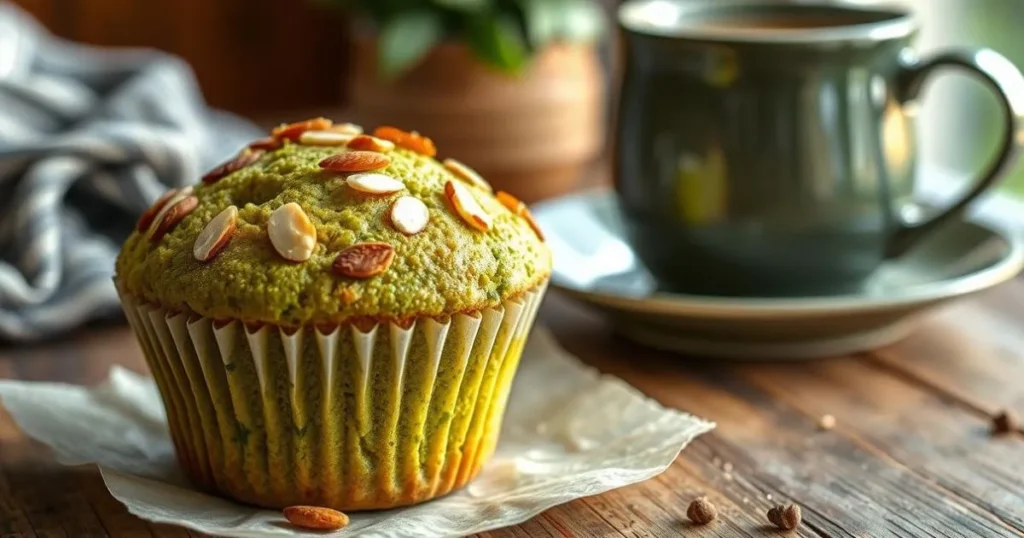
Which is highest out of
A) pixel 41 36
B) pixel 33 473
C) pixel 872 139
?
pixel 872 139

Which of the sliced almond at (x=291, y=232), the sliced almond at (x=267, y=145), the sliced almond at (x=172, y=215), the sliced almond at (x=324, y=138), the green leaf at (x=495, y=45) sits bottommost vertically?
the green leaf at (x=495, y=45)

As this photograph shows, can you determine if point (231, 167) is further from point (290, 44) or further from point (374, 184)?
point (290, 44)

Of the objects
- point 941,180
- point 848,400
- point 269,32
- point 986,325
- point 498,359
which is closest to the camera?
point 498,359

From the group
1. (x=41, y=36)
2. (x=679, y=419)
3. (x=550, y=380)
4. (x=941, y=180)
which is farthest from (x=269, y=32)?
(x=679, y=419)

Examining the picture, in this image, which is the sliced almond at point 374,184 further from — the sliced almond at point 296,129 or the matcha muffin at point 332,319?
the sliced almond at point 296,129

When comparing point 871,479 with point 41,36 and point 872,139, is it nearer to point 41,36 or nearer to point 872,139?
point 872,139

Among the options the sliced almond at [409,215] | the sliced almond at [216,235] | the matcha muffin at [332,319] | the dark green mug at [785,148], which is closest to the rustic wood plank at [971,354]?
the dark green mug at [785,148]

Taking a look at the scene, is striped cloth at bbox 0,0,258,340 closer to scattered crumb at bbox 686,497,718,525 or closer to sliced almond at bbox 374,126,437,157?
sliced almond at bbox 374,126,437,157
